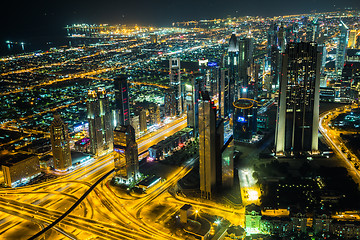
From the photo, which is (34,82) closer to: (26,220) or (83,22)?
(83,22)

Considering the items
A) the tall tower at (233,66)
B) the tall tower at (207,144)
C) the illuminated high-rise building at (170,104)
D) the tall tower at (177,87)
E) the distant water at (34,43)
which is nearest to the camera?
the tall tower at (207,144)

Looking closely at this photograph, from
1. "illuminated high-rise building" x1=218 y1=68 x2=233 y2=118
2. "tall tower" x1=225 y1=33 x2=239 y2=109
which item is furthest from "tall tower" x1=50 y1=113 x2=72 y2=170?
"tall tower" x1=225 y1=33 x2=239 y2=109

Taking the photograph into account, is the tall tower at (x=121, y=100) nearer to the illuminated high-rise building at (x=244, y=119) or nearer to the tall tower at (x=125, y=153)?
the tall tower at (x=125, y=153)

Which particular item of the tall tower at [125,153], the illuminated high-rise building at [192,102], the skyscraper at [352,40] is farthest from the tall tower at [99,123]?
the skyscraper at [352,40]

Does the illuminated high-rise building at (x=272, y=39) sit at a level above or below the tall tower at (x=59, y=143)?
above

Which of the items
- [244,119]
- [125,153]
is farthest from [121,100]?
[244,119]

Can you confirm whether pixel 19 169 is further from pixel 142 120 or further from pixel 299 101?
pixel 299 101

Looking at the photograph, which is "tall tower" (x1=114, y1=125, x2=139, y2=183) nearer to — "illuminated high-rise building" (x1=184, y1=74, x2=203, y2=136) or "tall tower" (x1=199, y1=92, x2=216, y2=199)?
"tall tower" (x1=199, y1=92, x2=216, y2=199)
